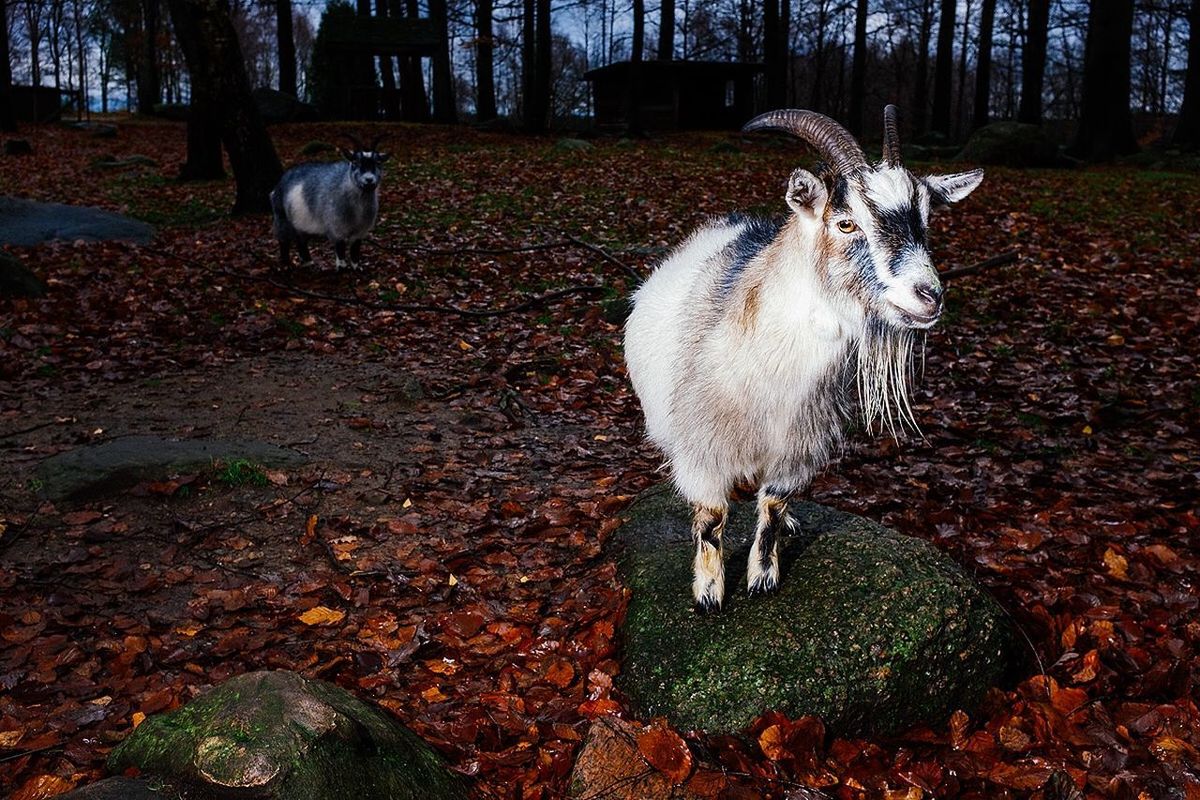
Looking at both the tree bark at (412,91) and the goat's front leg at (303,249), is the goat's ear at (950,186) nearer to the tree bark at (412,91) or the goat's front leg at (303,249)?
the goat's front leg at (303,249)

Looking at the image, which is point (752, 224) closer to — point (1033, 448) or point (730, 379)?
point (730, 379)

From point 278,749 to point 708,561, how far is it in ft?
6.17

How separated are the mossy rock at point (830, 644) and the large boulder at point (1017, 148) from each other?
1829cm

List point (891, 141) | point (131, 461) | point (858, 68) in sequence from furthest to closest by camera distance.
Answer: point (858, 68) < point (131, 461) < point (891, 141)

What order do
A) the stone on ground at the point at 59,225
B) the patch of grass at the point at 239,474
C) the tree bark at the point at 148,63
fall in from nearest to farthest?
1. the patch of grass at the point at 239,474
2. the stone on ground at the point at 59,225
3. the tree bark at the point at 148,63

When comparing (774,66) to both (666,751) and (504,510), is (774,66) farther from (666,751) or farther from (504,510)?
(666,751)

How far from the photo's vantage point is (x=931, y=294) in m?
2.81

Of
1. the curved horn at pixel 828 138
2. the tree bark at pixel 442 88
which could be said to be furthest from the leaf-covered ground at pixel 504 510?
the tree bark at pixel 442 88

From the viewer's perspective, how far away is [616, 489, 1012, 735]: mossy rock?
11.4 feet

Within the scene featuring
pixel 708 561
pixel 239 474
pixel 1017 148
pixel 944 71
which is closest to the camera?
pixel 708 561

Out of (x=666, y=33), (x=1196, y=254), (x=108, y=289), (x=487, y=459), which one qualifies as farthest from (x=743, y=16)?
(x=487, y=459)

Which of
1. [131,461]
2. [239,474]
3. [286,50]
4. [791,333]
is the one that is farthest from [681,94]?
[791,333]

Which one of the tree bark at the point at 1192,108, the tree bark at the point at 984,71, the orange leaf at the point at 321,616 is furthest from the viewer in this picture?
the tree bark at the point at 984,71

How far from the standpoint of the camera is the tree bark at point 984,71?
2714cm
